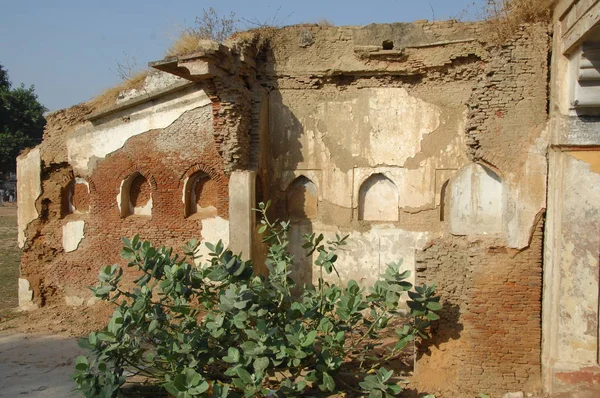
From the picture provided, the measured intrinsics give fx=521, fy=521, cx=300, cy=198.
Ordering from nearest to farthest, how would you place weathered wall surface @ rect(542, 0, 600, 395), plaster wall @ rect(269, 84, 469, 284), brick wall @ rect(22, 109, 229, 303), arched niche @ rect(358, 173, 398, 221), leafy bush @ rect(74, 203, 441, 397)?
leafy bush @ rect(74, 203, 441, 397) → weathered wall surface @ rect(542, 0, 600, 395) → plaster wall @ rect(269, 84, 469, 284) → arched niche @ rect(358, 173, 398, 221) → brick wall @ rect(22, 109, 229, 303)

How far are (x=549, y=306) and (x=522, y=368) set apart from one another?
80cm

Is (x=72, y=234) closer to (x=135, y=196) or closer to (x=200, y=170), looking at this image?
(x=135, y=196)

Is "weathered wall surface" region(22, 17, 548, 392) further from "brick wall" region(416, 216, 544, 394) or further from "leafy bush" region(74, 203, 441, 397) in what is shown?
"leafy bush" region(74, 203, 441, 397)

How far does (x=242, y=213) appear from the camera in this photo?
28.7 feet

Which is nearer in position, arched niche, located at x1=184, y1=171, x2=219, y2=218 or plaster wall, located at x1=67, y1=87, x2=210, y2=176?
plaster wall, located at x1=67, y1=87, x2=210, y2=176

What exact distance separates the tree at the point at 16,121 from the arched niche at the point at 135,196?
24.0m

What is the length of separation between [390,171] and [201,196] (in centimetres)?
359

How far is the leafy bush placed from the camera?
5.24 m

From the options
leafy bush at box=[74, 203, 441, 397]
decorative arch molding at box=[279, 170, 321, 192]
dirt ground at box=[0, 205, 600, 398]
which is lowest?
dirt ground at box=[0, 205, 600, 398]

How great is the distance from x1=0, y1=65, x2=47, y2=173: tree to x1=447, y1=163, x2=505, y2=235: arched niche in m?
30.1

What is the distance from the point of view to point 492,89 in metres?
6.18

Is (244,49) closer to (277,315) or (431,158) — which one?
(431,158)

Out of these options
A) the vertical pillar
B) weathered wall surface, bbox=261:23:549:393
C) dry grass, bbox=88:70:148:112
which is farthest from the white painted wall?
weathered wall surface, bbox=261:23:549:393

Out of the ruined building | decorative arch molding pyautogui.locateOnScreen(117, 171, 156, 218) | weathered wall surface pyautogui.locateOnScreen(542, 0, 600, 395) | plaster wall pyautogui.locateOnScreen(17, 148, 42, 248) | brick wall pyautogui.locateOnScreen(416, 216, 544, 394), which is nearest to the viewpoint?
weathered wall surface pyautogui.locateOnScreen(542, 0, 600, 395)
